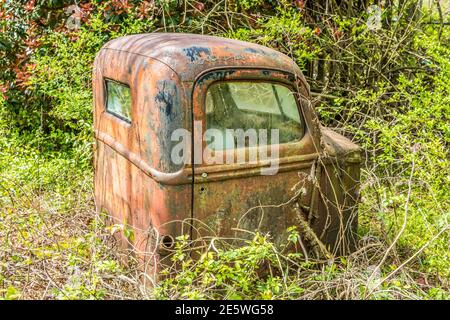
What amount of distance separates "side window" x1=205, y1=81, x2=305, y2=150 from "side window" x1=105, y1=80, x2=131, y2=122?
2.33 ft

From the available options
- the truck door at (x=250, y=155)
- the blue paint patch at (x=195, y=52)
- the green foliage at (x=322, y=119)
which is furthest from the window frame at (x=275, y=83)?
the green foliage at (x=322, y=119)

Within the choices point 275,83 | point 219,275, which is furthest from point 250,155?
point 219,275

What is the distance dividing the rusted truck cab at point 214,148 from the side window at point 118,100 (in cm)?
2

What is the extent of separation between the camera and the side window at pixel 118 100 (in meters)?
3.57

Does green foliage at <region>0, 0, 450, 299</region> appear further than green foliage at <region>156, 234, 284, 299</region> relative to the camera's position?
Yes

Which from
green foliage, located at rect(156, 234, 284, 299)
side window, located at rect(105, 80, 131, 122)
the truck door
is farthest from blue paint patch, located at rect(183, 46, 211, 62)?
green foliage, located at rect(156, 234, 284, 299)

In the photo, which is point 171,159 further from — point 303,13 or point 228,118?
point 303,13

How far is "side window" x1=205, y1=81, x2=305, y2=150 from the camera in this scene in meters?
3.21

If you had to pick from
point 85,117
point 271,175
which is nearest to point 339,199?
point 271,175

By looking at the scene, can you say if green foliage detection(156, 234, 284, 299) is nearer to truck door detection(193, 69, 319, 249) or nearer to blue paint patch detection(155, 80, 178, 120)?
truck door detection(193, 69, 319, 249)

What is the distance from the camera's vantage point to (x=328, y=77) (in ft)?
22.1

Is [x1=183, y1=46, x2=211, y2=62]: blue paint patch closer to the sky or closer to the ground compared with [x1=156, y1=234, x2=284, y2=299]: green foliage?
closer to the sky

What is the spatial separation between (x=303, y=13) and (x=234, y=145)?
A: 3.81 meters

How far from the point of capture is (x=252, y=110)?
3.46 meters
